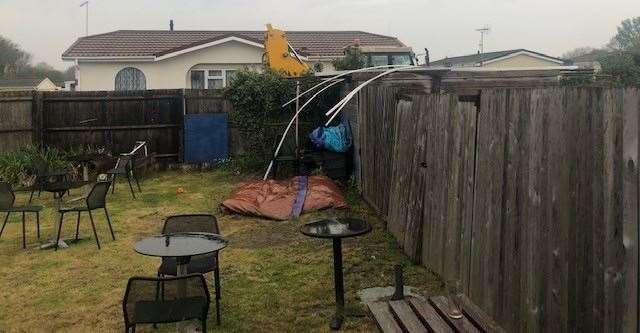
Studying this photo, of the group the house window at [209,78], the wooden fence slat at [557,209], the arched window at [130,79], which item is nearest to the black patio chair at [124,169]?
the wooden fence slat at [557,209]

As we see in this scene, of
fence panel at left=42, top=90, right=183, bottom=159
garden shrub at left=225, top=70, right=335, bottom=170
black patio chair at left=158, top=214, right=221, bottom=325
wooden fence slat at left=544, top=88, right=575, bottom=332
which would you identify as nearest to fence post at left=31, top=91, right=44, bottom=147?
fence panel at left=42, top=90, right=183, bottom=159

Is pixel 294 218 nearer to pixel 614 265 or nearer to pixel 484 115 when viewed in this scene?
pixel 484 115

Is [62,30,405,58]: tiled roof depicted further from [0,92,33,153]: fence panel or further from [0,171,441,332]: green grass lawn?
[0,171,441,332]: green grass lawn

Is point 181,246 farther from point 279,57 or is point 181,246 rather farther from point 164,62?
point 164,62

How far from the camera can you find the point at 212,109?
47.7 feet

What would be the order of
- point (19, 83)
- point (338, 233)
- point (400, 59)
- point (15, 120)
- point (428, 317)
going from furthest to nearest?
point (19, 83) → point (400, 59) → point (15, 120) → point (338, 233) → point (428, 317)

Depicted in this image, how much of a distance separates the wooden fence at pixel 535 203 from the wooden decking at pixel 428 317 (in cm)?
22

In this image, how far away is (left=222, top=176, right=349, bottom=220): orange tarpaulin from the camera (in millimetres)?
8898

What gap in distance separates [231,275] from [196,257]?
1.23 meters

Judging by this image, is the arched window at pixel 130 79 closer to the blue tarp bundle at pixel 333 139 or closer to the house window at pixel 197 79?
the house window at pixel 197 79

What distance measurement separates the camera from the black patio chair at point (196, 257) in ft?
15.6

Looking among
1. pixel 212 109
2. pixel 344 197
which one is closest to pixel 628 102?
pixel 344 197

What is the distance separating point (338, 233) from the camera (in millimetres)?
4520

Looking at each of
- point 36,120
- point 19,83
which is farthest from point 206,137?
point 19,83
